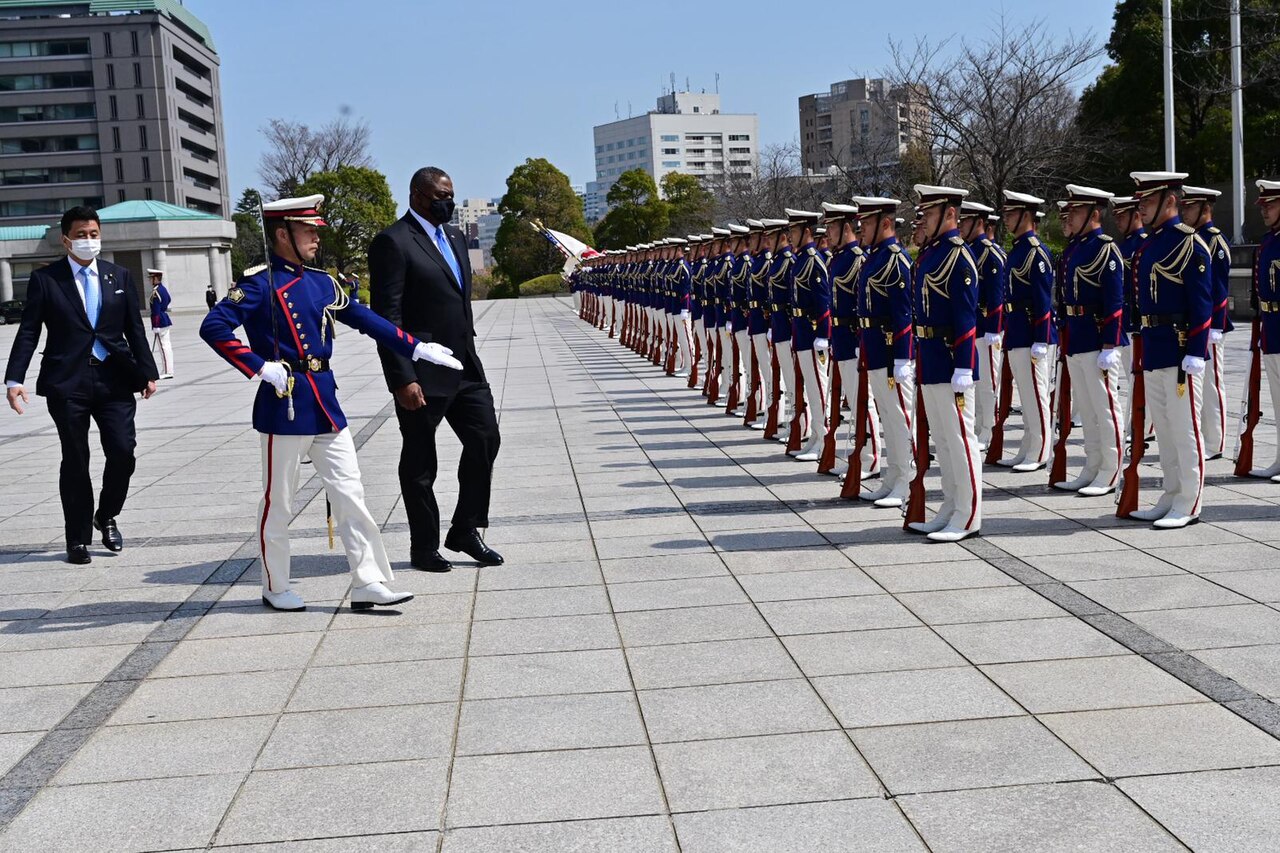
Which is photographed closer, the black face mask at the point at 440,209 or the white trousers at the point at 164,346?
the black face mask at the point at 440,209

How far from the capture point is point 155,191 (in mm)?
92062

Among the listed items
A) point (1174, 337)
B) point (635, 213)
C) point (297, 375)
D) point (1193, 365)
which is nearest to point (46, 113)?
point (635, 213)

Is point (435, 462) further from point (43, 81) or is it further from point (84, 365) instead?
point (43, 81)

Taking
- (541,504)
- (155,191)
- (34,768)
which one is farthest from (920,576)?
(155,191)

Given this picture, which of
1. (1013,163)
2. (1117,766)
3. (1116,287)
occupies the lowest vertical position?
(1117,766)

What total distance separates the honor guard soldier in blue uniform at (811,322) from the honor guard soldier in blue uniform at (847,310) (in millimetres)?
758

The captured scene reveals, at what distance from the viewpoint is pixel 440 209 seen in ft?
22.7

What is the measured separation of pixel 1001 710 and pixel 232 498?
6.77 meters

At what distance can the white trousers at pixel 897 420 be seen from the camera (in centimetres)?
860

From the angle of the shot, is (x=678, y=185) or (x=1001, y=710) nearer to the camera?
(x=1001, y=710)

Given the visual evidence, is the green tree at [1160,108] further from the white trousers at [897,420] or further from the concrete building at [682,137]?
the concrete building at [682,137]

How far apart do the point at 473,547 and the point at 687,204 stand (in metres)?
71.5

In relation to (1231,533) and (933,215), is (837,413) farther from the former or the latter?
(1231,533)

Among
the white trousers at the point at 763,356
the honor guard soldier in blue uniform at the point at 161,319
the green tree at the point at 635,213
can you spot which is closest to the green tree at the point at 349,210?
the green tree at the point at 635,213
